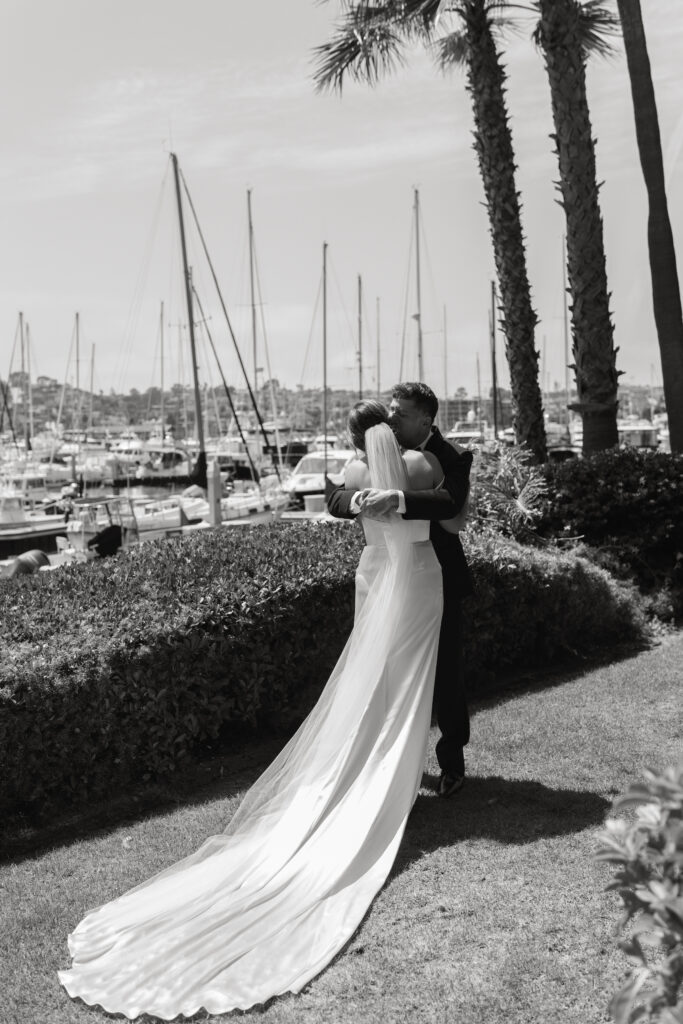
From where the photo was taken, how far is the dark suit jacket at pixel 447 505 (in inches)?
216

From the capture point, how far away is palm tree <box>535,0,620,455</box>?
510 inches

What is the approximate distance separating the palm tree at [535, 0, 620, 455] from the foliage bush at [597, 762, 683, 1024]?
11.3 m

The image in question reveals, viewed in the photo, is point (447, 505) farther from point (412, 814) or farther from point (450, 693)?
point (412, 814)

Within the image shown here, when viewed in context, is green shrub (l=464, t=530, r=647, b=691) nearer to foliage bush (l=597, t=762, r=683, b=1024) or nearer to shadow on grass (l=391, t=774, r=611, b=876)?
shadow on grass (l=391, t=774, r=611, b=876)

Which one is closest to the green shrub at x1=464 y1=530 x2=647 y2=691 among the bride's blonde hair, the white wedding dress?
the white wedding dress

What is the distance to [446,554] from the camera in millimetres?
5840

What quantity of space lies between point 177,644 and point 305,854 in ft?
6.44

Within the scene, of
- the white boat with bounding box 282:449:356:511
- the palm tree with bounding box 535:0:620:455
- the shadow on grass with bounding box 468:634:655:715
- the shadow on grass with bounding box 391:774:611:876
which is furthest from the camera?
the white boat with bounding box 282:449:356:511

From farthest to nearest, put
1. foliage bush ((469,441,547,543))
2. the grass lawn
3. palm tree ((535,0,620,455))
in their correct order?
palm tree ((535,0,620,455)) → foliage bush ((469,441,547,543)) → the grass lawn

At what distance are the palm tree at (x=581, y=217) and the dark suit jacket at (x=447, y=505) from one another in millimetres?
7468

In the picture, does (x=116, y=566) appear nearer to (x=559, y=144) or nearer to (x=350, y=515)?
(x=350, y=515)

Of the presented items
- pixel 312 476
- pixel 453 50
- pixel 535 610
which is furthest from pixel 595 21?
pixel 312 476

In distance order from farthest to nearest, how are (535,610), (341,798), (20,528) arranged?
(20,528) < (535,610) < (341,798)

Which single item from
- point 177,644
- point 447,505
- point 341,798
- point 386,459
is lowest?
point 341,798
